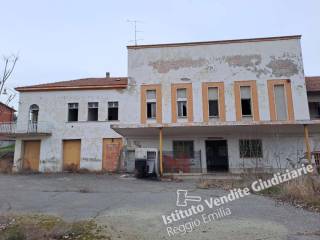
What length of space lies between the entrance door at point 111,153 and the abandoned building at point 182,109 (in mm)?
74

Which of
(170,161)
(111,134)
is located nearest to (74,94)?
(111,134)

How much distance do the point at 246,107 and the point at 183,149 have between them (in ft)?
18.2

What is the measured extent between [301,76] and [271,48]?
294cm

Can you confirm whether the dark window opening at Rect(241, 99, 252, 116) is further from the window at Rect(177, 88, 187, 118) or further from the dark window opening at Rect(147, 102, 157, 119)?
the dark window opening at Rect(147, 102, 157, 119)

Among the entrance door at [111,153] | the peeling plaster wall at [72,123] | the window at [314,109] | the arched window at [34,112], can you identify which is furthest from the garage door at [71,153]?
the window at [314,109]

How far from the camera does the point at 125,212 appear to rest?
7.38m

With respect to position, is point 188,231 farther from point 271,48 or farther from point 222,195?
point 271,48

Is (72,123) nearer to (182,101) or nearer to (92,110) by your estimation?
(92,110)

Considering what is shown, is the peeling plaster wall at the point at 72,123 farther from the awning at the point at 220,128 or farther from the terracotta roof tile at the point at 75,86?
the awning at the point at 220,128

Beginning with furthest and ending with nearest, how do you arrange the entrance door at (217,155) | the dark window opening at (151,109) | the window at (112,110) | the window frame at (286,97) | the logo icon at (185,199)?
the window at (112,110)
the dark window opening at (151,109)
the entrance door at (217,155)
the window frame at (286,97)
the logo icon at (185,199)

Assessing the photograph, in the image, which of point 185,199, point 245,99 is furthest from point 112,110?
point 185,199

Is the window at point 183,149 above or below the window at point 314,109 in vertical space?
below

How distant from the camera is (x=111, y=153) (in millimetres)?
21484

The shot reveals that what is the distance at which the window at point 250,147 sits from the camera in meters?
19.9
